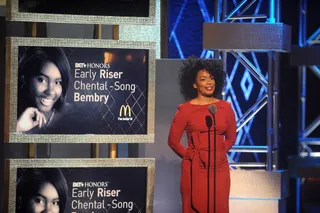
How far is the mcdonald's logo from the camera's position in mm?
5219

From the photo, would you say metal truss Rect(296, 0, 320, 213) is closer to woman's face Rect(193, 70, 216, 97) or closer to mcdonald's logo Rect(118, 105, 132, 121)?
woman's face Rect(193, 70, 216, 97)

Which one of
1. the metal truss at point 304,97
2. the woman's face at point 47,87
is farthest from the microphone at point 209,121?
the metal truss at point 304,97

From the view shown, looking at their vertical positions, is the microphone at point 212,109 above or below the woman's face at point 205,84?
below

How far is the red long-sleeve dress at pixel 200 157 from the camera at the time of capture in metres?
5.29

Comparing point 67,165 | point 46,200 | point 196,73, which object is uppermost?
point 196,73

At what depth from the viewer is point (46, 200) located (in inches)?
205

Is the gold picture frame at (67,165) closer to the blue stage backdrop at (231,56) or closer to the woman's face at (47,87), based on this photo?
the woman's face at (47,87)

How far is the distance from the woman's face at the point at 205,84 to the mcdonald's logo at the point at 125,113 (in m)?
0.57

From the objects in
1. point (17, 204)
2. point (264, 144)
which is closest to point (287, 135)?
point (264, 144)

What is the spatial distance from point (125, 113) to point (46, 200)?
85 centimetres

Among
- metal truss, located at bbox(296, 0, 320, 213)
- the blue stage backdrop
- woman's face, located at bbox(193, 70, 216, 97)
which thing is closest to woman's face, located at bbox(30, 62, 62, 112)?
woman's face, located at bbox(193, 70, 216, 97)

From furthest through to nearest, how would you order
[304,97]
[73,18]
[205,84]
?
[304,97], [205,84], [73,18]

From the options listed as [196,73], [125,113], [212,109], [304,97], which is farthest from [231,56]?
[125,113]

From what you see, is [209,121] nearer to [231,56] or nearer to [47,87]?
[47,87]
